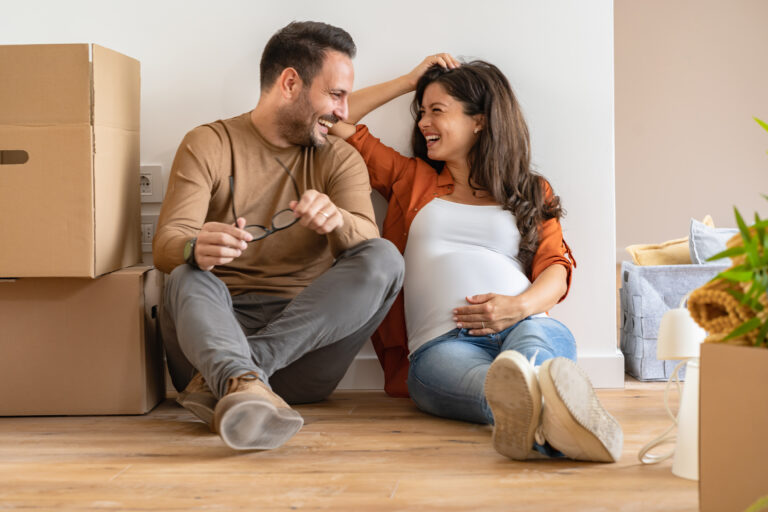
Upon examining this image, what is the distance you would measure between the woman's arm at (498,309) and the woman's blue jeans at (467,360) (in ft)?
0.07

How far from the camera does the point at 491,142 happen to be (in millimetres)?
1993

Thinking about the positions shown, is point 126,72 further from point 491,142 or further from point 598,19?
point 598,19

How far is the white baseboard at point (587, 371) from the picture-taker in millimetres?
2100

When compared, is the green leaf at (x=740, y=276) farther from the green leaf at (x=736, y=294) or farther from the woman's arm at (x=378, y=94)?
the woman's arm at (x=378, y=94)

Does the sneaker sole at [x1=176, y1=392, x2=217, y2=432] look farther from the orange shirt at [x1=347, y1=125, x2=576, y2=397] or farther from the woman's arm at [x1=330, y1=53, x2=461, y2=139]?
the woman's arm at [x1=330, y1=53, x2=461, y2=139]

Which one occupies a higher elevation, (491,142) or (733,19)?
(733,19)

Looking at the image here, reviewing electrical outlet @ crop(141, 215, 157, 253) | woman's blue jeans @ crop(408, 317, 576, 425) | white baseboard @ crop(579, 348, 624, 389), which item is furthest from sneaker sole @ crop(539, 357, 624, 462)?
electrical outlet @ crop(141, 215, 157, 253)

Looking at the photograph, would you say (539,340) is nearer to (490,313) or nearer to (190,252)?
(490,313)

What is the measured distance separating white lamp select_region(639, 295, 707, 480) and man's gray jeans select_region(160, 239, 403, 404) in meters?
0.65

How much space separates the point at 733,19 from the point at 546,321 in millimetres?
3733

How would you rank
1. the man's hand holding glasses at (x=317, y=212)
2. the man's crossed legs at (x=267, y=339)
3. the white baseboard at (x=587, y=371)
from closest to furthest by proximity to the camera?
the man's crossed legs at (x=267, y=339) → the man's hand holding glasses at (x=317, y=212) → the white baseboard at (x=587, y=371)

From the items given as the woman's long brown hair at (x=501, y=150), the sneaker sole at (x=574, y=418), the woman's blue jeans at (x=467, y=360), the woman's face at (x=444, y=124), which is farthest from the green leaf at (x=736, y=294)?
the woman's face at (x=444, y=124)

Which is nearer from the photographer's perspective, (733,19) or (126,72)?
(126,72)

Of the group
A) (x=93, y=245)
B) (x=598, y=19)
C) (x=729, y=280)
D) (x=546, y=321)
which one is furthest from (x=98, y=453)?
(x=598, y=19)
